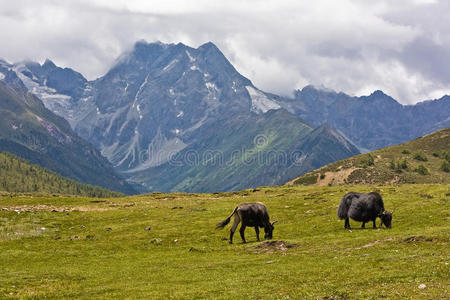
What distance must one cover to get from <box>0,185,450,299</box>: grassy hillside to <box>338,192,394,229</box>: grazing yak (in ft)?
5.62

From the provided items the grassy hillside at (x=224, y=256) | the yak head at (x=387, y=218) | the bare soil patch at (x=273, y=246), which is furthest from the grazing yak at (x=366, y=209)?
the bare soil patch at (x=273, y=246)

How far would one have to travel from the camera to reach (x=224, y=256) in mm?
39781

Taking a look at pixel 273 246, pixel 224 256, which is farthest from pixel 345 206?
pixel 224 256

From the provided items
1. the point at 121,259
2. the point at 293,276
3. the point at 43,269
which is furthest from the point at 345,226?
the point at 43,269

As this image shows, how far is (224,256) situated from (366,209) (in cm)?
1716

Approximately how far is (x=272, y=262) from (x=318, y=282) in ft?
30.0

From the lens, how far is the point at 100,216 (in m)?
72.0

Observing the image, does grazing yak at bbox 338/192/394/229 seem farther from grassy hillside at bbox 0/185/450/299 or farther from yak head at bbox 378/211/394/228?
grassy hillside at bbox 0/185/450/299

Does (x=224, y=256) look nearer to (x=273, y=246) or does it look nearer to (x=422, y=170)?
(x=273, y=246)

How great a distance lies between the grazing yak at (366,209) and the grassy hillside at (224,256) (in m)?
1.71

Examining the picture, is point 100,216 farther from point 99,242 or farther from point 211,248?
point 211,248

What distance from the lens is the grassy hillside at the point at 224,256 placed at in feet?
80.4

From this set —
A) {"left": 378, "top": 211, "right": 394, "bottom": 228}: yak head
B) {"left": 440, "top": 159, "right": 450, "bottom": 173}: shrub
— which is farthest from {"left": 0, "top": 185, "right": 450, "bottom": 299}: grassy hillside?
{"left": 440, "top": 159, "right": 450, "bottom": 173}: shrub

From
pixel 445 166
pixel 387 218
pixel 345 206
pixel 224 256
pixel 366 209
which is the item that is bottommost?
pixel 224 256
